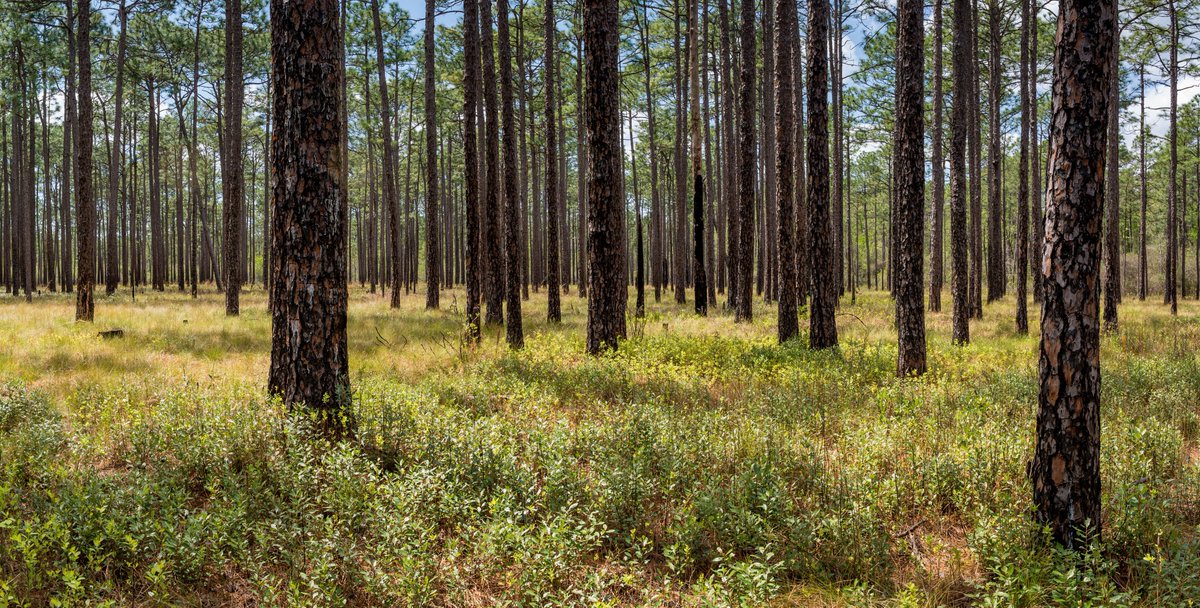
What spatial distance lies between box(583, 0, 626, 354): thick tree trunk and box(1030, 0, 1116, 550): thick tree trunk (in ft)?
20.0

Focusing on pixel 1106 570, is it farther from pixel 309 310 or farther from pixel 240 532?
pixel 309 310

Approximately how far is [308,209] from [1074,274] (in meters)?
5.46

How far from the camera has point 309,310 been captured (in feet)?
17.1

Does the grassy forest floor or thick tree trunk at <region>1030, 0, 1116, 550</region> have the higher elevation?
thick tree trunk at <region>1030, 0, 1116, 550</region>

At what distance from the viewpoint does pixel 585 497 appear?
4.02 meters

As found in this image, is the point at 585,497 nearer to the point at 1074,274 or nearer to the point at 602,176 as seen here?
the point at 1074,274

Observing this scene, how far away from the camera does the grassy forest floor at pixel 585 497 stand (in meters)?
3.03

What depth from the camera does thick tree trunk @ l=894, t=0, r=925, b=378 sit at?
743cm

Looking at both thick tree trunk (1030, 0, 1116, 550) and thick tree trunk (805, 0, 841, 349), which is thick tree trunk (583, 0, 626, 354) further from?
thick tree trunk (1030, 0, 1116, 550)

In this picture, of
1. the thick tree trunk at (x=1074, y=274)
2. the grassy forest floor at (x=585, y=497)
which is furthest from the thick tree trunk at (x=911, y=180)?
the thick tree trunk at (x=1074, y=274)

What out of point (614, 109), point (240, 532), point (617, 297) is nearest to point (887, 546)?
point (240, 532)

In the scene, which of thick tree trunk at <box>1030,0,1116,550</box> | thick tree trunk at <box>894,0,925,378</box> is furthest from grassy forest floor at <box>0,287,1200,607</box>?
thick tree trunk at <box>894,0,925,378</box>

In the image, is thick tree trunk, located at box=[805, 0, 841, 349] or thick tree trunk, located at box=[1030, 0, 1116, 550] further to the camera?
thick tree trunk, located at box=[805, 0, 841, 349]

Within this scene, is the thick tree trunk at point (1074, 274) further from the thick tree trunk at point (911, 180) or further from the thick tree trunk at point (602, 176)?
the thick tree trunk at point (602, 176)
